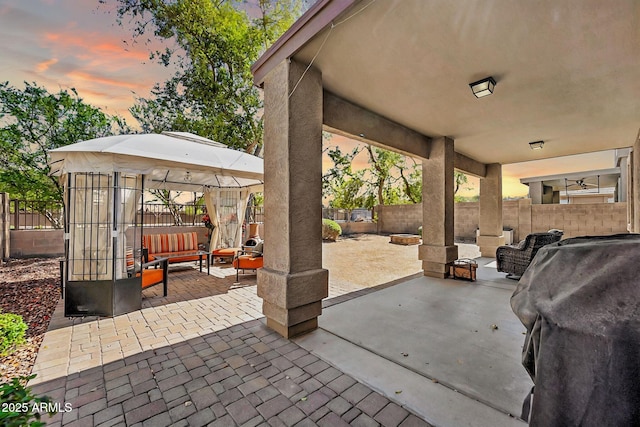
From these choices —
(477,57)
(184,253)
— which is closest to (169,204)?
(184,253)

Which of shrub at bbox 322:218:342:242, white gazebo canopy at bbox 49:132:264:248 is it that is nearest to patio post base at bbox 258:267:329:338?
white gazebo canopy at bbox 49:132:264:248

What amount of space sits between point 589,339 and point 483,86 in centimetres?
340

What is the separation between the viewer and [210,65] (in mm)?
10898

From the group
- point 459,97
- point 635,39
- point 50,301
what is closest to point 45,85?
point 50,301

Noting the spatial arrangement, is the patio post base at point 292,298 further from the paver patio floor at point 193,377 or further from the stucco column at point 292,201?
the paver patio floor at point 193,377

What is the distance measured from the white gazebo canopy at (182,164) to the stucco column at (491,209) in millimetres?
7052

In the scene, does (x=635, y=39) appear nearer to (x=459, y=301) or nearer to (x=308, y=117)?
(x=308, y=117)

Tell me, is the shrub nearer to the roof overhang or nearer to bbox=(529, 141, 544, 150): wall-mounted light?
bbox=(529, 141, 544, 150): wall-mounted light

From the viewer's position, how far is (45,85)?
7.65 m

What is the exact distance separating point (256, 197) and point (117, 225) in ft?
27.0

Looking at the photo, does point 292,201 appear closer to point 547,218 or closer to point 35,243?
point 35,243

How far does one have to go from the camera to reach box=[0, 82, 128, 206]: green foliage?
24.6 ft

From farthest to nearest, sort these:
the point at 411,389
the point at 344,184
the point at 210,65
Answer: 1. the point at 344,184
2. the point at 210,65
3. the point at 411,389

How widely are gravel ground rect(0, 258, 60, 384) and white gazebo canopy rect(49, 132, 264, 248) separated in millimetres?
2063
